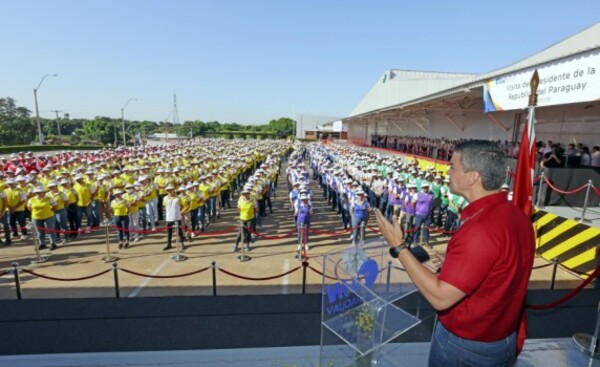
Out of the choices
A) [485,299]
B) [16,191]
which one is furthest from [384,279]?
[16,191]

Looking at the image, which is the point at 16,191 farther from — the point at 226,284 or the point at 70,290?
the point at 226,284

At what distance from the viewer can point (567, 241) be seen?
754cm

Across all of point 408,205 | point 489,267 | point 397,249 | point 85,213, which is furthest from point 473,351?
point 85,213

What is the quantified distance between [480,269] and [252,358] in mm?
3040

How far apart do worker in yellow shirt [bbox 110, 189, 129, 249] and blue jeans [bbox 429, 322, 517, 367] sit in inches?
339

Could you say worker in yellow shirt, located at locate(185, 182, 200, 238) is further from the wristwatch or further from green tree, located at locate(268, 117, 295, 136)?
green tree, located at locate(268, 117, 295, 136)

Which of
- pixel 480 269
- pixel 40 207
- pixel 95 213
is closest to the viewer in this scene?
pixel 480 269

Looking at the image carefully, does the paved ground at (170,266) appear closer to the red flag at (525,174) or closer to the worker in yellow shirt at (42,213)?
the worker in yellow shirt at (42,213)

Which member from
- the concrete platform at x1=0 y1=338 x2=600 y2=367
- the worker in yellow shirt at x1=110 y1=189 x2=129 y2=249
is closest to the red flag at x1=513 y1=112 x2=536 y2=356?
the concrete platform at x1=0 y1=338 x2=600 y2=367

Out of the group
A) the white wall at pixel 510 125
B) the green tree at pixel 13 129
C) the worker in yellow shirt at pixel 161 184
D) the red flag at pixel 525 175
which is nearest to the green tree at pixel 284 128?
the green tree at pixel 13 129

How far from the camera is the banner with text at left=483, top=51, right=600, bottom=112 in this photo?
6.98 m

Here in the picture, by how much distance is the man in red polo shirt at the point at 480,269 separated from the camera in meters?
1.48

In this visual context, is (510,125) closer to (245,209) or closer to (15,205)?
(245,209)

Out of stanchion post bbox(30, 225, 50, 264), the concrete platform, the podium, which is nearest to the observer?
the podium
